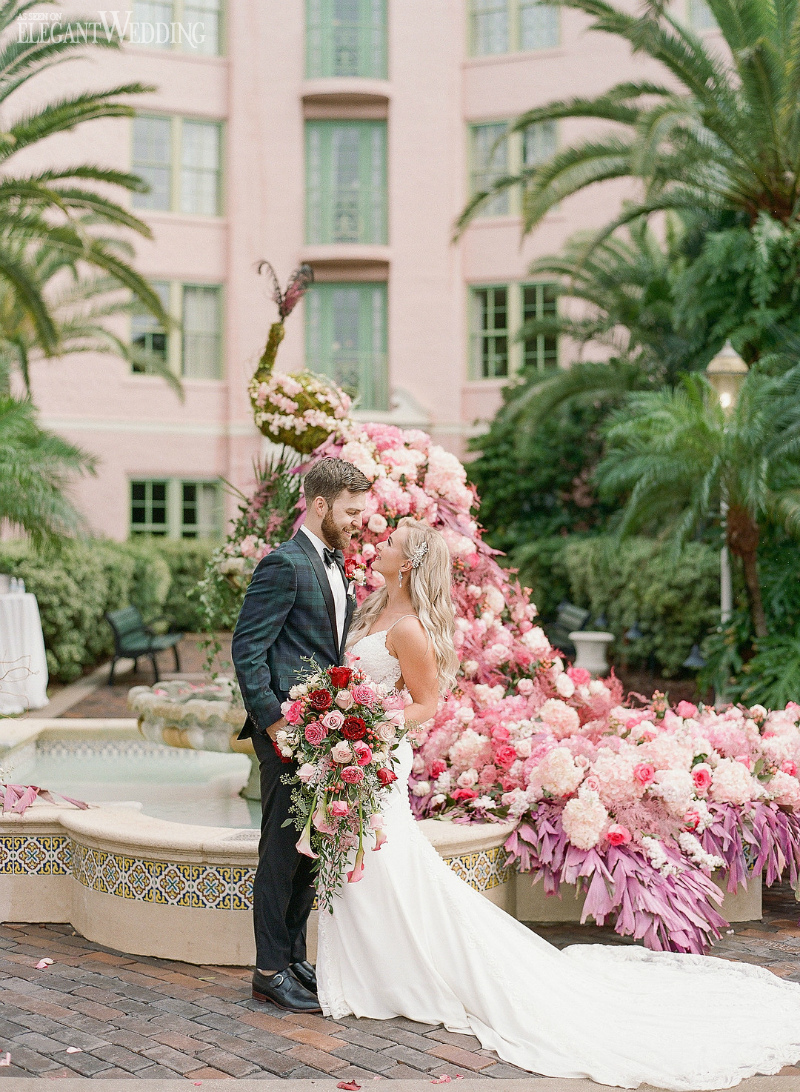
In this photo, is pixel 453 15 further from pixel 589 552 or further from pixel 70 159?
pixel 589 552

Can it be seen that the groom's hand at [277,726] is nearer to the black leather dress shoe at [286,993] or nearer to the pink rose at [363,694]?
the pink rose at [363,694]

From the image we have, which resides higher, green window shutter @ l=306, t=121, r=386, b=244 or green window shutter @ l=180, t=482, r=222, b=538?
green window shutter @ l=306, t=121, r=386, b=244

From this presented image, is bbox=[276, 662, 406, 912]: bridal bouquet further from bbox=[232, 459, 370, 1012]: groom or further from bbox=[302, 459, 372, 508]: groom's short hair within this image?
bbox=[302, 459, 372, 508]: groom's short hair

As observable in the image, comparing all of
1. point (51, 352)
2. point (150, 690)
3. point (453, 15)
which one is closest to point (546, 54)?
point (453, 15)

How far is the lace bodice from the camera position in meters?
4.30

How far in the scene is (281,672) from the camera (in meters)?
4.21

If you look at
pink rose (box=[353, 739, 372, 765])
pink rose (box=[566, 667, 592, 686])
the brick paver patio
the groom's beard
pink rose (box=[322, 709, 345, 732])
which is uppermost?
the groom's beard

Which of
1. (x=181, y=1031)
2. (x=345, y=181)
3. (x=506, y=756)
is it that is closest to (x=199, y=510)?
(x=345, y=181)

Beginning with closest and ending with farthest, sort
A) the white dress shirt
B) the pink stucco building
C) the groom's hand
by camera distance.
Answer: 1. the groom's hand
2. the white dress shirt
3. the pink stucco building

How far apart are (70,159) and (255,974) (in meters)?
20.3

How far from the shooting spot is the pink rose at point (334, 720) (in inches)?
154

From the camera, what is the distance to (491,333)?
2264cm

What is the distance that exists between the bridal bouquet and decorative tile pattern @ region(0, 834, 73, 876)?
1.75 meters

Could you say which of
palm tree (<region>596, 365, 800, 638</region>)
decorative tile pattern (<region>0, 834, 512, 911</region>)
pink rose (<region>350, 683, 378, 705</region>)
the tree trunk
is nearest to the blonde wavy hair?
pink rose (<region>350, 683, 378, 705</region>)
